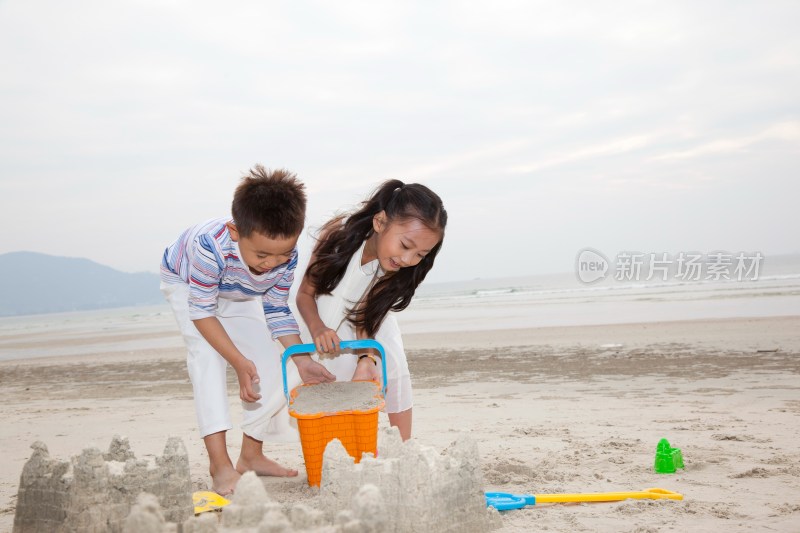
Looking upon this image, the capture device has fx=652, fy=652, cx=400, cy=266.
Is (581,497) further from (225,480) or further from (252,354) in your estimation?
(252,354)

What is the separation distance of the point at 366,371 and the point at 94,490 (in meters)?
1.48

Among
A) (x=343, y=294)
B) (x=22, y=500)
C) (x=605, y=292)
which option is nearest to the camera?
(x=22, y=500)

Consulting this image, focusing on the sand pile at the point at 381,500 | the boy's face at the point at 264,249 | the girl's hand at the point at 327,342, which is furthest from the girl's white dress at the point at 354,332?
the sand pile at the point at 381,500

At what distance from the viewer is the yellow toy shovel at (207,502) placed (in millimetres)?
2582

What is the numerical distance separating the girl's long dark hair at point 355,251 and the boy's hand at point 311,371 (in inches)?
13.2

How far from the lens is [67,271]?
148 metres

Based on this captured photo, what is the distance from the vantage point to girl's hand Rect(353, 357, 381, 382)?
135 inches

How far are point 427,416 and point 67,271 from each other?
161435 mm

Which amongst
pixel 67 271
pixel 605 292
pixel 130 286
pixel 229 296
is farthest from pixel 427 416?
pixel 67 271

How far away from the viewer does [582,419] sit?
459 centimetres

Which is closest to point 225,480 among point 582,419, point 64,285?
point 582,419

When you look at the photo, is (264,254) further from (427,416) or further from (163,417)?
(163,417)

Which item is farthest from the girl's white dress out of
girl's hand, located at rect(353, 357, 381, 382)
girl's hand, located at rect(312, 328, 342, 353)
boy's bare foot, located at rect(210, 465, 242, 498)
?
boy's bare foot, located at rect(210, 465, 242, 498)

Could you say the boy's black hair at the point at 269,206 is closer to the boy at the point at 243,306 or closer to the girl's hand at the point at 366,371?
the boy at the point at 243,306
